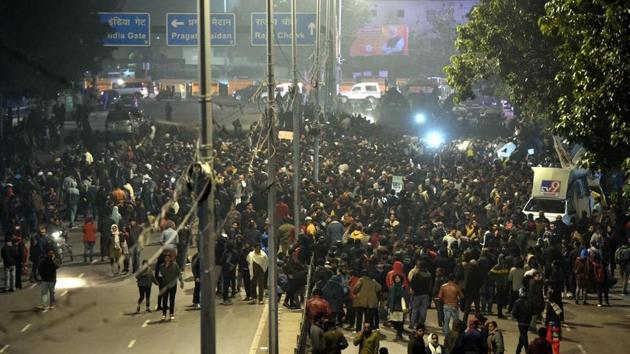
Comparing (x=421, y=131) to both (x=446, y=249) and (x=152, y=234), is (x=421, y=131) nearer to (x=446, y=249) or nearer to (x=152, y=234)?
(x=152, y=234)

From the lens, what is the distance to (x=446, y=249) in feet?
73.3

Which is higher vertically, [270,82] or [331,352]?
[270,82]

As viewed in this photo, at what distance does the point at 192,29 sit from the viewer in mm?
48562

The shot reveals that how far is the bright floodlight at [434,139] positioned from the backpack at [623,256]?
25014mm

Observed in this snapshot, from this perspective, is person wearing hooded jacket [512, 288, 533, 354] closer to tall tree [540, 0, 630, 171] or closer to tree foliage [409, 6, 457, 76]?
tall tree [540, 0, 630, 171]

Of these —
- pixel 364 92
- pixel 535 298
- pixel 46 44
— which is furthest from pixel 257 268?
pixel 364 92

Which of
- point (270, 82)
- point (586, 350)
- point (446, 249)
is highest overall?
point (270, 82)

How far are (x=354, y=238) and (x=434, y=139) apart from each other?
27771 mm

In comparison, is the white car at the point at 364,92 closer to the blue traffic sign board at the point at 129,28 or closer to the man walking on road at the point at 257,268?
the blue traffic sign board at the point at 129,28

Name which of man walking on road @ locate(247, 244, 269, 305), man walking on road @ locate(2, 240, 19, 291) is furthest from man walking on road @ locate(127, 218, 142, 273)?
man walking on road @ locate(247, 244, 269, 305)

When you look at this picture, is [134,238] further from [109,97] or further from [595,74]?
[109,97]

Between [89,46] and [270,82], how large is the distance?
124 ft

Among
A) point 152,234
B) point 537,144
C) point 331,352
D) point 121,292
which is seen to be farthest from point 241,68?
point 331,352

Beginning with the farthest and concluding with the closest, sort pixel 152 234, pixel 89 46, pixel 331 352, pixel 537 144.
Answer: pixel 89 46, pixel 537 144, pixel 152 234, pixel 331 352
